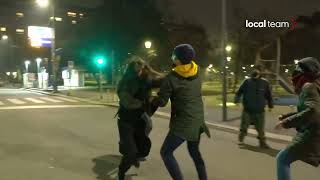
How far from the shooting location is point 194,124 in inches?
214

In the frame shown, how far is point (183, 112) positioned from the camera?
5.44 m

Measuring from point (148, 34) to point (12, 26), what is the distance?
3295 inches

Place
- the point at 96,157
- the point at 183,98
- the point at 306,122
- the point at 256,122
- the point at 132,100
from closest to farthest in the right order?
the point at 306,122 < the point at 183,98 < the point at 132,100 < the point at 96,157 < the point at 256,122

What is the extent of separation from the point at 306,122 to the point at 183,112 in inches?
53.1

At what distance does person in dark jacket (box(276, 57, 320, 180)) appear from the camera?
486cm

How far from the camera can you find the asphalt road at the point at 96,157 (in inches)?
287

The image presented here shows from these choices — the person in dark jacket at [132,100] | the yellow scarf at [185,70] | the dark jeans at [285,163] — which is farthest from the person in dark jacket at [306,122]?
the person in dark jacket at [132,100]

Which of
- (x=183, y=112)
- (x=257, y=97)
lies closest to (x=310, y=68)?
(x=183, y=112)

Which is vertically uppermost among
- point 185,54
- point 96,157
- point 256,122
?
point 185,54

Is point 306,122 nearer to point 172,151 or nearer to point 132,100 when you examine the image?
point 172,151

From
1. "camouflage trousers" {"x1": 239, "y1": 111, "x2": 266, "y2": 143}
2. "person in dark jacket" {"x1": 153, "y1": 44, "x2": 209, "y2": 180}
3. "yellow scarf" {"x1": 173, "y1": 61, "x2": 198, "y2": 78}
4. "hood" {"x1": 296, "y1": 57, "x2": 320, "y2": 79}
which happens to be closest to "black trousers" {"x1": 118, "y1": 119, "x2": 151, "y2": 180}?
"person in dark jacket" {"x1": 153, "y1": 44, "x2": 209, "y2": 180}

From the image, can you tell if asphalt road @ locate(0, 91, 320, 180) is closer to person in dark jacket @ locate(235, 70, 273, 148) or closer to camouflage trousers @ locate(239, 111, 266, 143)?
camouflage trousers @ locate(239, 111, 266, 143)

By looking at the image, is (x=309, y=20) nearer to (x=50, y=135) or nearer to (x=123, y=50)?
(x=123, y=50)

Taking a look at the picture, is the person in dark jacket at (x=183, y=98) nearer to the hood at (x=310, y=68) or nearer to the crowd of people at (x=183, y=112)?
the crowd of people at (x=183, y=112)
